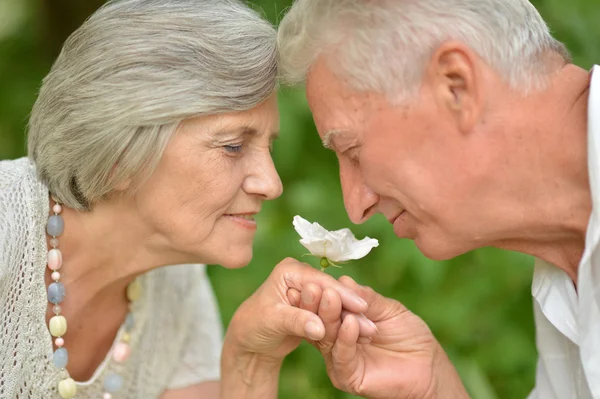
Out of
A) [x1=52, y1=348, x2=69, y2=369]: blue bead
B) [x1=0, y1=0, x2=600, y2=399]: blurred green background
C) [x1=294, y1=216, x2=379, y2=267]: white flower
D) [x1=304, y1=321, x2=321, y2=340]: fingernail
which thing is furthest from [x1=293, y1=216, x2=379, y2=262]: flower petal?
[x1=0, y1=0, x2=600, y2=399]: blurred green background

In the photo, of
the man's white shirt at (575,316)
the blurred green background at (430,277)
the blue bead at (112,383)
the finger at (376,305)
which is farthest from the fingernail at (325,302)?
the blurred green background at (430,277)

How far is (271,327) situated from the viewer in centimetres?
273

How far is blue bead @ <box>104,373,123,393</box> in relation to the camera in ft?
10.6

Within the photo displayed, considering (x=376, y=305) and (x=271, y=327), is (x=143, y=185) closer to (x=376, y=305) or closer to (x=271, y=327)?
(x=271, y=327)

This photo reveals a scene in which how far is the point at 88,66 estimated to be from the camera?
2.83 m

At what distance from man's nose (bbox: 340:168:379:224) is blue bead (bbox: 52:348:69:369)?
1130 millimetres

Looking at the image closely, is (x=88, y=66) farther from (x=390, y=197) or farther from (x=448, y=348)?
(x=448, y=348)

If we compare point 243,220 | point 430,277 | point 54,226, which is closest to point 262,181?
point 243,220

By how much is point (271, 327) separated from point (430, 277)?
129 cm

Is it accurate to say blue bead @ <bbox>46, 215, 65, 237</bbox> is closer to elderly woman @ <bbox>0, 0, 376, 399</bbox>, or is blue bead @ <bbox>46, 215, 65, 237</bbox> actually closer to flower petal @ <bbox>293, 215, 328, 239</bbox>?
elderly woman @ <bbox>0, 0, 376, 399</bbox>

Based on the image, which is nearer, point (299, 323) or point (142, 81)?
point (299, 323)

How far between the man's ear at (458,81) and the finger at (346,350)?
64 centimetres

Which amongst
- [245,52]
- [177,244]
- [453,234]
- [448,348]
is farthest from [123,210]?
[448,348]

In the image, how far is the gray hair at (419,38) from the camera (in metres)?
2.33
